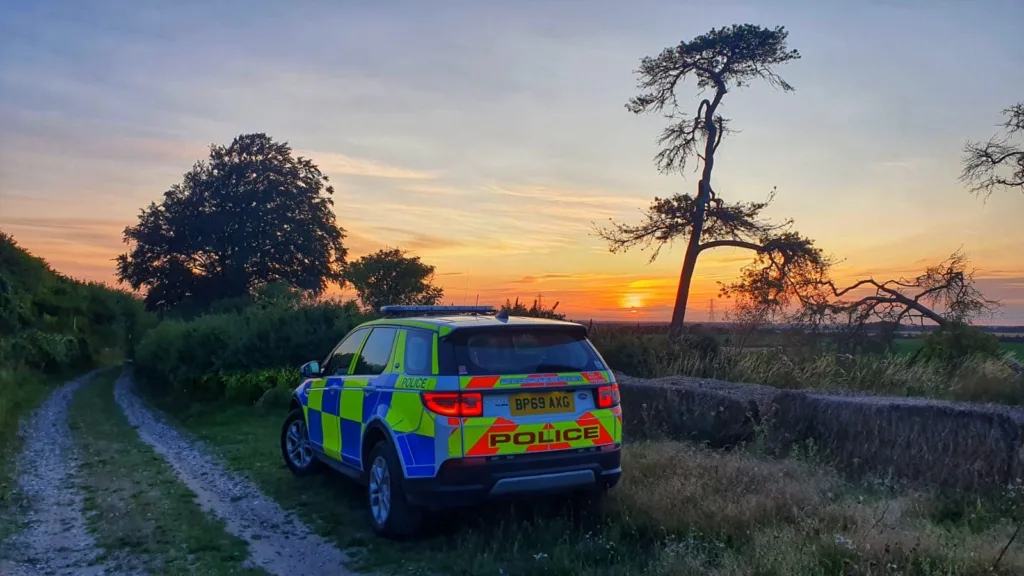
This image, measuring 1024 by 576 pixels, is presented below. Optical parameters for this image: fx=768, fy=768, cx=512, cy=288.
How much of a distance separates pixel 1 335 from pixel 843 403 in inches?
1279

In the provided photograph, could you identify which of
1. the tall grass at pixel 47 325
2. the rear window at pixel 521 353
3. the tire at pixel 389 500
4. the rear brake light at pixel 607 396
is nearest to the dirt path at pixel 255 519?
the tire at pixel 389 500

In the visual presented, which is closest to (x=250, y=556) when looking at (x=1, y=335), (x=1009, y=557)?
(x=1009, y=557)

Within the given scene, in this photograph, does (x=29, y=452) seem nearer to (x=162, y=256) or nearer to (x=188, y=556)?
(x=188, y=556)

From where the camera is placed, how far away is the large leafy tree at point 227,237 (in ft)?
128

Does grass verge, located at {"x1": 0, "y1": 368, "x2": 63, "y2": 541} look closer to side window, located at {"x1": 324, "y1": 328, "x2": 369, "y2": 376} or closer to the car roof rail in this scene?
side window, located at {"x1": 324, "y1": 328, "x2": 369, "y2": 376}

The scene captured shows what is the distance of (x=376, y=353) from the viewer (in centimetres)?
714

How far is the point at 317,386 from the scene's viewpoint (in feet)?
27.1

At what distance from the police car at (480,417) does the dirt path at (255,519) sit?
58 cm

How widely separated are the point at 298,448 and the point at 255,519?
172cm

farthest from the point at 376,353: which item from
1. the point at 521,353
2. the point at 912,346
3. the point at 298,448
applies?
the point at 912,346

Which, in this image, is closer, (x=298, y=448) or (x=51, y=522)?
(x=51, y=522)

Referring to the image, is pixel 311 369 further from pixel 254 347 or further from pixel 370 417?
pixel 254 347

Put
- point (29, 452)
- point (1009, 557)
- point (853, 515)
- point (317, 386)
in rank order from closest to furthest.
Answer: point (1009, 557) → point (853, 515) → point (317, 386) → point (29, 452)

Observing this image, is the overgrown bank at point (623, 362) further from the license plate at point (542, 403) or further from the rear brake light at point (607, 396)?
the license plate at point (542, 403)
